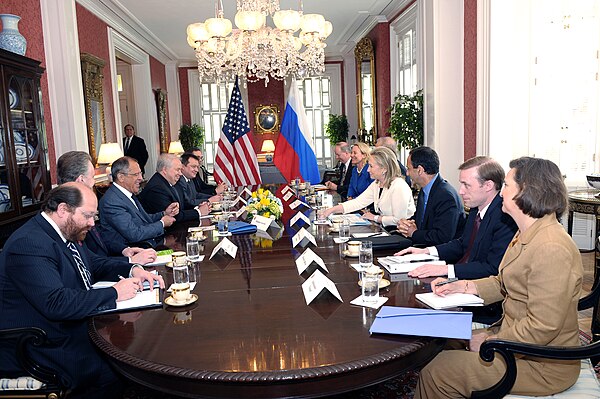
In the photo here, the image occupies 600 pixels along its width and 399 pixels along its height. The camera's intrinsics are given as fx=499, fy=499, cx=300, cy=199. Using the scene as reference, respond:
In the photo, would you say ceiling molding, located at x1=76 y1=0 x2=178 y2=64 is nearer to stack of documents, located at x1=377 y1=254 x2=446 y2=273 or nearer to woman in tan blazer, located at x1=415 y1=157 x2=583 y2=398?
stack of documents, located at x1=377 y1=254 x2=446 y2=273

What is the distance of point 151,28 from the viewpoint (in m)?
9.12

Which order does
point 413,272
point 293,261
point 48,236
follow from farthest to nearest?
point 293,261
point 413,272
point 48,236

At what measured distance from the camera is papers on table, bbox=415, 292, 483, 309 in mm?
1910

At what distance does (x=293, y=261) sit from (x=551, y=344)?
4.21 ft

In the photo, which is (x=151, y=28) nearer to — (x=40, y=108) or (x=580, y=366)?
(x=40, y=108)

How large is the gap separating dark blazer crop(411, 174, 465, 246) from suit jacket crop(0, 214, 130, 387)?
204 centimetres

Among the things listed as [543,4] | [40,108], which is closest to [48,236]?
[40,108]

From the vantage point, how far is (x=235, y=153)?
679 cm

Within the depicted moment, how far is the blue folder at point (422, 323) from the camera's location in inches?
64.0

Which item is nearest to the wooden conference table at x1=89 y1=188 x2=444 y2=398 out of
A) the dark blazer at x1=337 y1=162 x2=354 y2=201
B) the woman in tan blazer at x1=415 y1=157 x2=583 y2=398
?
the woman in tan blazer at x1=415 y1=157 x2=583 y2=398

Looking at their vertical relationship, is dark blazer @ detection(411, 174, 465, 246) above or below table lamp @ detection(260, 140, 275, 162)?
below

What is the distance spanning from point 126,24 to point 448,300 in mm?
8102

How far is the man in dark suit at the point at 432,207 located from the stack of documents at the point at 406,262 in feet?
2.03

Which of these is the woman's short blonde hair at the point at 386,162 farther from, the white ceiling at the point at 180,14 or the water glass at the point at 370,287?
the white ceiling at the point at 180,14
